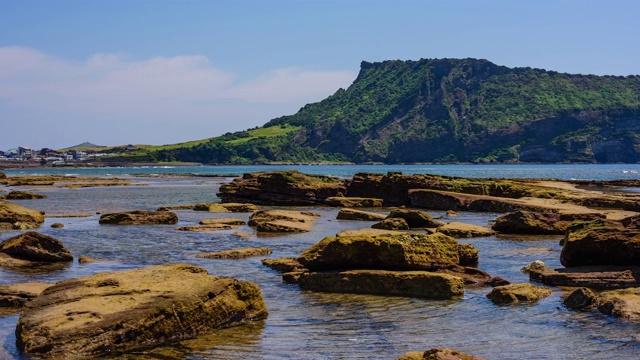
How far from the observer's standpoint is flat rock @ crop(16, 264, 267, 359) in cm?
1301

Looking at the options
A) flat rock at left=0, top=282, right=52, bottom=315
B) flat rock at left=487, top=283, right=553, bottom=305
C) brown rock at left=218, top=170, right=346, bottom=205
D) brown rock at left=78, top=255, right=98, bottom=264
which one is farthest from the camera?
brown rock at left=218, top=170, right=346, bottom=205

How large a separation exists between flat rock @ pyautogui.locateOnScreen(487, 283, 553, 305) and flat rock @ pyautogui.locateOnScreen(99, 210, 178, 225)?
2581 cm

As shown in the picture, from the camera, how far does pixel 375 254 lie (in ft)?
66.8

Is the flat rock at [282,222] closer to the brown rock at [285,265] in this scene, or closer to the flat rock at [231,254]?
the flat rock at [231,254]

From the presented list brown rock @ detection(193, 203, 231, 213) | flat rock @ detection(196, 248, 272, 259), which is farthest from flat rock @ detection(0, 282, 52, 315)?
brown rock @ detection(193, 203, 231, 213)

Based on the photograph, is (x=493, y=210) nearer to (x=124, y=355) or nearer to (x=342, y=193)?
(x=342, y=193)

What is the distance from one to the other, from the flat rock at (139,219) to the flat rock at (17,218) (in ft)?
11.6

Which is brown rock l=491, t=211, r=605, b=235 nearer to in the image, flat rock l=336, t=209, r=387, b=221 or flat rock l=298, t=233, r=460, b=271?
flat rock l=336, t=209, r=387, b=221

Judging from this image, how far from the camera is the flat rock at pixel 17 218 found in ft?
121

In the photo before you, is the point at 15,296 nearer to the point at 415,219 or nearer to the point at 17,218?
the point at 415,219

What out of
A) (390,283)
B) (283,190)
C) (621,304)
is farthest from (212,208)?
(621,304)

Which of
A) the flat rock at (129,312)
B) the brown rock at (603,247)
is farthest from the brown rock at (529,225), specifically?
the flat rock at (129,312)

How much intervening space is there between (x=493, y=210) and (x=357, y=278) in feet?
108

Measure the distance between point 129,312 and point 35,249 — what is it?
39.7 feet
